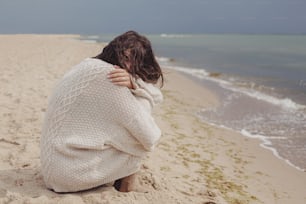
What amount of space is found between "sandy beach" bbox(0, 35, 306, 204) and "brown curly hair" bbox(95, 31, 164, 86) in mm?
993

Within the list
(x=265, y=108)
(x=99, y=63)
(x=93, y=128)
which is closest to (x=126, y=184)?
(x=93, y=128)

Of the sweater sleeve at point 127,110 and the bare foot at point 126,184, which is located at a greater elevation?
the sweater sleeve at point 127,110

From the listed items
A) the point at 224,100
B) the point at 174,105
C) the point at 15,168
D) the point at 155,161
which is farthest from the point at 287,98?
the point at 15,168

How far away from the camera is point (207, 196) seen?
3.85 metres

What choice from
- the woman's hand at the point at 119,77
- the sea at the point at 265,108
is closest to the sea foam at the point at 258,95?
the sea at the point at 265,108

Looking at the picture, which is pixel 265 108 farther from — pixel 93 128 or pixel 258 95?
pixel 93 128

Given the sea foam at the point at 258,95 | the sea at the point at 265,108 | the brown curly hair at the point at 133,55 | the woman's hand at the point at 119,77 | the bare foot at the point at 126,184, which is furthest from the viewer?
the sea foam at the point at 258,95

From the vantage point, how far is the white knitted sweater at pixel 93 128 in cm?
300

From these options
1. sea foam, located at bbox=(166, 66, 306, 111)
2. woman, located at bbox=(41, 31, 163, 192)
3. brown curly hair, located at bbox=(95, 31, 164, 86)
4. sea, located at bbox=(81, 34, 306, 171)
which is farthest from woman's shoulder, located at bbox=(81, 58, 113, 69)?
sea foam, located at bbox=(166, 66, 306, 111)

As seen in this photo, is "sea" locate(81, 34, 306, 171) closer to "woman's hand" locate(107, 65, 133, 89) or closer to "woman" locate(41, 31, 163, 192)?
"woman" locate(41, 31, 163, 192)

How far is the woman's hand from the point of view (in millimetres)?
2971

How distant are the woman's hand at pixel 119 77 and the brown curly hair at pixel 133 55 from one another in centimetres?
12

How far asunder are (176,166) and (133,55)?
1.98 meters

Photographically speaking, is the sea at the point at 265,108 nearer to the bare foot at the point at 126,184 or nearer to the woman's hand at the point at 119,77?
the bare foot at the point at 126,184
